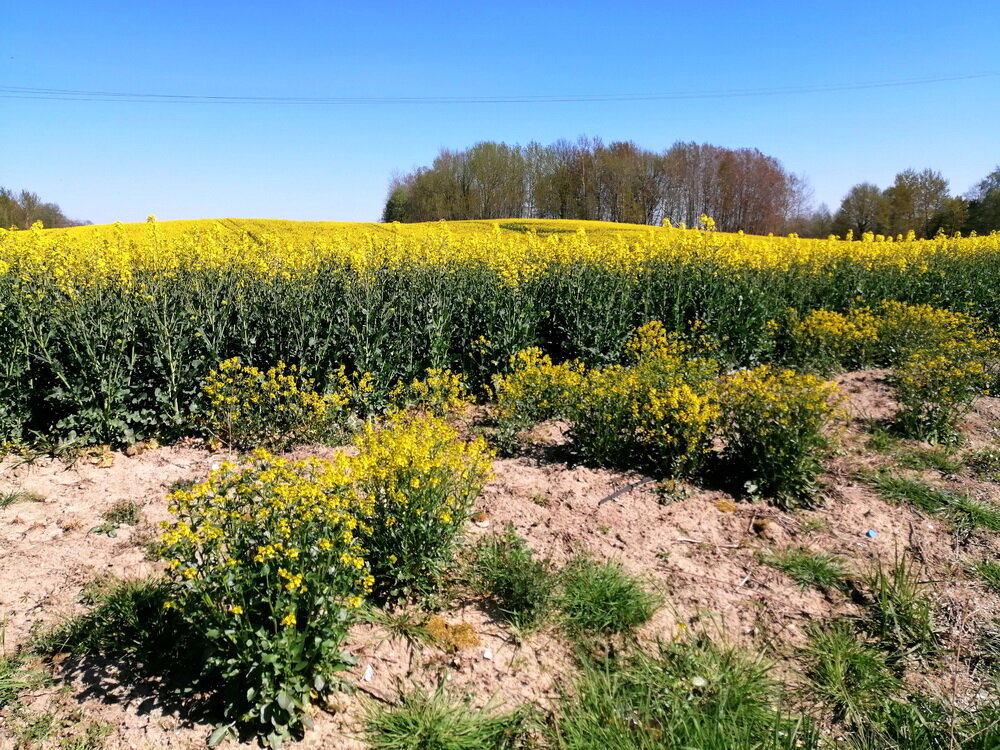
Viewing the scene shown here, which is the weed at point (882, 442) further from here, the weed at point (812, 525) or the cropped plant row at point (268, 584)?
the cropped plant row at point (268, 584)

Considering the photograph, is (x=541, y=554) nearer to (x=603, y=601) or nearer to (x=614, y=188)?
A: (x=603, y=601)

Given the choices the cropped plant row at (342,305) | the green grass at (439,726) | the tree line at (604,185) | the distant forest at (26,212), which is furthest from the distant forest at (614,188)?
the green grass at (439,726)

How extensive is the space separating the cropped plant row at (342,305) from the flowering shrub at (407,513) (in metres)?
2.75

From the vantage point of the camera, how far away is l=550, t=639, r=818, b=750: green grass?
2.46 m

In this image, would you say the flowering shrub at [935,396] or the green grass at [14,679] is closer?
the green grass at [14,679]

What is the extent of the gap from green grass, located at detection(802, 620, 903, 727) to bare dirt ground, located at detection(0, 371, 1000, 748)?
131 mm

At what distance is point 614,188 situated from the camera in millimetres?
52094

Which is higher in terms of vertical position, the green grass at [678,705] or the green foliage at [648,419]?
the green foliage at [648,419]

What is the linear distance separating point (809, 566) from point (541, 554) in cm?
172

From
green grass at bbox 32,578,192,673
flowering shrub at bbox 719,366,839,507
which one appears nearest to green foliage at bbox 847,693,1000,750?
flowering shrub at bbox 719,366,839,507

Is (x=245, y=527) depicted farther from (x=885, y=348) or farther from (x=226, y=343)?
(x=885, y=348)

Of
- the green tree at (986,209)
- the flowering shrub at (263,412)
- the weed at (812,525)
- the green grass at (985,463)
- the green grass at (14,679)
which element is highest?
the green tree at (986,209)

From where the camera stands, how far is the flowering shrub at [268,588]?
2.43 m

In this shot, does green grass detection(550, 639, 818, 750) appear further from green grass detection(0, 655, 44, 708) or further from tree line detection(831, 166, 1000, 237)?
tree line detection(831, 166, 1000, 237)
